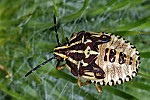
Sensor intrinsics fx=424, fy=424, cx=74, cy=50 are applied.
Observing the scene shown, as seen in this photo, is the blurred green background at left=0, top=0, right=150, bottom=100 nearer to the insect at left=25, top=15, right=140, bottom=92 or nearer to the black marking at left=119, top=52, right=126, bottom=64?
the insect at left=25, top=15, right=140, bottom=92

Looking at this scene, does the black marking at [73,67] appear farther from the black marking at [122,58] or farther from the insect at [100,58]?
the black marking at [122,58]

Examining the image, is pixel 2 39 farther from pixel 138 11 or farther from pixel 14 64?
pixel 138 11

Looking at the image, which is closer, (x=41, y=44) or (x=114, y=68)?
Result: (x=114, y=68)

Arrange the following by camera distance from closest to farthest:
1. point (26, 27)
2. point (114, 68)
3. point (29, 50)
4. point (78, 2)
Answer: point (114, 68) → point (29, 50) → point (26, 27) → point (78, 2)

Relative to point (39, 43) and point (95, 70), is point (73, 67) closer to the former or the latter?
point (95, 70)

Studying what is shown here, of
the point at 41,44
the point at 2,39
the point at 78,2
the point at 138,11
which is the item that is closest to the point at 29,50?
the point at 41,44

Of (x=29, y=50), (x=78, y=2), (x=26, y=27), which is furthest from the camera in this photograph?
(x=78, y=2)

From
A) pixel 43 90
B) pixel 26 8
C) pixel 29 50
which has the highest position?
pixel 26 8

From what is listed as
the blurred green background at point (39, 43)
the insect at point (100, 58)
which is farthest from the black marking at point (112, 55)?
the blurred green background at point (39, 43)

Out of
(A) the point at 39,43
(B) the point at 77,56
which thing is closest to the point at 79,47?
(B) the point at 77,56
